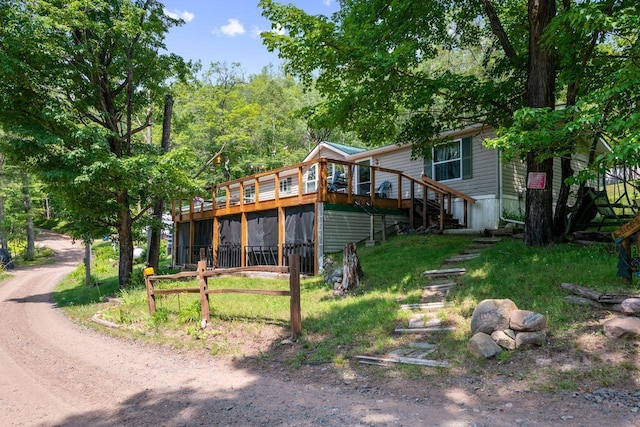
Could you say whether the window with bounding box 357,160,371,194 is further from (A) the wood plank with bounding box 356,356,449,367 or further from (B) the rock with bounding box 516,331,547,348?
(B) the rock with bounding box 516,331,547,348

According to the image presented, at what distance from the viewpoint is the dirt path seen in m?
3.35

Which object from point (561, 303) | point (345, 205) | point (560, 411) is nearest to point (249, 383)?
point (560, 411)

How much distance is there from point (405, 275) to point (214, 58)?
26.4 meters

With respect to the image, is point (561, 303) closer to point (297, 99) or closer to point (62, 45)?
point (62, 45)

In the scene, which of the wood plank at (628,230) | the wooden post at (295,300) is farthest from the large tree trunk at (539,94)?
the wooden post at (295,300)

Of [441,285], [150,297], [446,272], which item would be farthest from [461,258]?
[150,297]

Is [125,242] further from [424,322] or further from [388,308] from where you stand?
[424,322]

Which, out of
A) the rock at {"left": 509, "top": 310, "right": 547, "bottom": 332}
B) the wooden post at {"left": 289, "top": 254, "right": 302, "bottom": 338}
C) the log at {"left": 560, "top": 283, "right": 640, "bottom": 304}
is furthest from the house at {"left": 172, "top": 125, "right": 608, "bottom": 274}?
the rock at {"left": 509, "top": 310, "right": 547, "bottom": 332}

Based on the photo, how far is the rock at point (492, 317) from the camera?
15.4 feet

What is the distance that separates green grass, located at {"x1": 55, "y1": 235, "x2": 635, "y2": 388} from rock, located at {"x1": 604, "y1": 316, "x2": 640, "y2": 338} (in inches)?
13.3

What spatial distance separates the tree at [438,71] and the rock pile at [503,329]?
2563 millimetres

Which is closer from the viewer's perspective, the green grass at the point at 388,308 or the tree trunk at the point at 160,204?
the green grass at the point at 388,308

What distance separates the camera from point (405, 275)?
8.45 meters

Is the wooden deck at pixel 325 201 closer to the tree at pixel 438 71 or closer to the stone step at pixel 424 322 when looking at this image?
the tree at pixel 438 71
